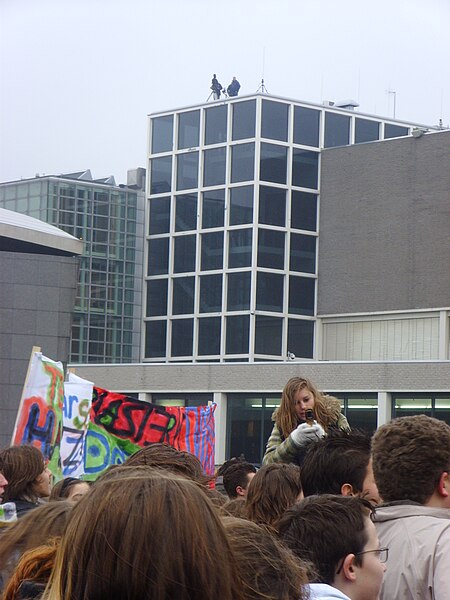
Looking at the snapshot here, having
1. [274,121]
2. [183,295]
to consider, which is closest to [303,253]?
[183,295]

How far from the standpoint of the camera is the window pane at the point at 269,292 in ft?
231

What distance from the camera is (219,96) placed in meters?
77.1

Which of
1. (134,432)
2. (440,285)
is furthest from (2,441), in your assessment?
(440,285)

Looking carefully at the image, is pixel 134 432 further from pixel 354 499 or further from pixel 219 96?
pixel 219 96

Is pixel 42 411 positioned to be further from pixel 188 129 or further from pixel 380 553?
pixel 188 129

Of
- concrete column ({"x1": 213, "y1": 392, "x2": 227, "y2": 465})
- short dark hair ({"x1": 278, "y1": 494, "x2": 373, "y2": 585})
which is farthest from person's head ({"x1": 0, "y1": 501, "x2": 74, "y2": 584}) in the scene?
concrete column ({"x1": 213, "y1": 392, "x2": 227, "y2": 465})

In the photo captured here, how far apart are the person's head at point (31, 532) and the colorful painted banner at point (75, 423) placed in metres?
9.01

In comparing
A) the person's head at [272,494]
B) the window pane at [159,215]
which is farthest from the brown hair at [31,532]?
Result: the window pane at [159,215]

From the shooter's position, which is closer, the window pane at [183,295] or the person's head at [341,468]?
the person's head at [341,468]

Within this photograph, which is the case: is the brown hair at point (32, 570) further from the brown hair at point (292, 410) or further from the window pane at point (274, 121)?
the window pane at point (274, 121)

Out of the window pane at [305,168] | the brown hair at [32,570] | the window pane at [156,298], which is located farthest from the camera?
the window pane at [156,298]

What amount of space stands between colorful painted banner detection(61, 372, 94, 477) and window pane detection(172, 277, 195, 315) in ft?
196

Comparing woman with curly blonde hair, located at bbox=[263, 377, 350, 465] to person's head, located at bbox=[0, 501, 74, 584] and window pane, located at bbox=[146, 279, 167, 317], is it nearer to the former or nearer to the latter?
person's head, located at bbox=[0, 501, 74, 584]

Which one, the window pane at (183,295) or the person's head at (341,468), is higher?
the window pane at (183,295)
